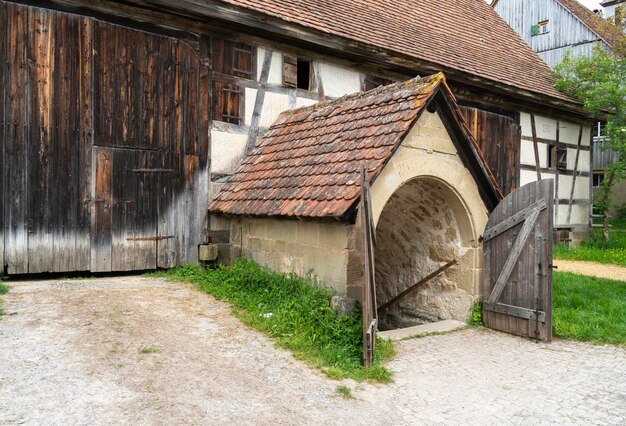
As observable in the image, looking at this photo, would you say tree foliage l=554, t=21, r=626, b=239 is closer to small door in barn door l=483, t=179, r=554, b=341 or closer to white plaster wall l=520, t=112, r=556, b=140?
white plaster wall l=520, t=112, r=556, b=140

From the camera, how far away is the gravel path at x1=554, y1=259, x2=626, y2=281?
370 inches

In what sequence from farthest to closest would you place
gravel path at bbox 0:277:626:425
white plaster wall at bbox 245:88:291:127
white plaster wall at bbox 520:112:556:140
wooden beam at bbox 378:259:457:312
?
white plaster wall at bbox 520:112:556:140 < white plaster wall at bbox 245:88:291:127 < wooden beam at bbox 378:259:457:312 < gravel path at bbox 0:277:626:425

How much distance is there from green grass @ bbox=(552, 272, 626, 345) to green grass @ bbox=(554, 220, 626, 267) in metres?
3.59

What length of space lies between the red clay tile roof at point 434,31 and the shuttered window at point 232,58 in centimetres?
66

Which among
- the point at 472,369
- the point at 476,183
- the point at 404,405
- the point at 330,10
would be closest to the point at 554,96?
the point at 330,10

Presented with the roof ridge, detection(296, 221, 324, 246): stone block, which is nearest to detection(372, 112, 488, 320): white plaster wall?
the roof ridge

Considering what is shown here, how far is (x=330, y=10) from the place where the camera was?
945 centimetres

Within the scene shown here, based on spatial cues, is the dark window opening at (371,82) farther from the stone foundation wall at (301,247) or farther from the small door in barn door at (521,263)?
the small door in barn door at (521,263)

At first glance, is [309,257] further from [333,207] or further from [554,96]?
[554,96]

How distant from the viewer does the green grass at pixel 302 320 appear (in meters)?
4.02

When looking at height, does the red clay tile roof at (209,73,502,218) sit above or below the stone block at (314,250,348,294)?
above

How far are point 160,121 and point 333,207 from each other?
143 inches

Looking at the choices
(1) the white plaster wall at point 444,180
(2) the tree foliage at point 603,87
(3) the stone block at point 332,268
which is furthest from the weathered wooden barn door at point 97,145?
(2) the tree foliage at point 603,87

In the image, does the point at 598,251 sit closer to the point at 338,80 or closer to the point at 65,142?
the point at 338,80
